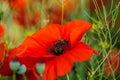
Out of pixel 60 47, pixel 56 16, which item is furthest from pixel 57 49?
pixel 56 16

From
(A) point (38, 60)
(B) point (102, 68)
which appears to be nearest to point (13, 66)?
(A) point (38, 60)

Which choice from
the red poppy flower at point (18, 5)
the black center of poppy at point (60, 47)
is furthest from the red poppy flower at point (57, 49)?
the red poppy flower at point (18, 5)

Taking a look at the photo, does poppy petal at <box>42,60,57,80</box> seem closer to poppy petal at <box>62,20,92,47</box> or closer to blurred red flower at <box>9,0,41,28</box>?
poppy petal at <box>62,20,92,47</box>

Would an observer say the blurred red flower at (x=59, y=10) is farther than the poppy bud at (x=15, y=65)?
Yes

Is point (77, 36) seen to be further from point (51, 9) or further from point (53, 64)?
point (51, 9)

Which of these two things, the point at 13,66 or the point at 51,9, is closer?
the point at 13,66

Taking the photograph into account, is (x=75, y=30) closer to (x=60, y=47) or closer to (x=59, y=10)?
(x=60, y=47)

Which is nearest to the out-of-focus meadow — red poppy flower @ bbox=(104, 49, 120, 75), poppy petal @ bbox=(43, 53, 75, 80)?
red poppy flower @ bbox=(104, 49, 120, 75)

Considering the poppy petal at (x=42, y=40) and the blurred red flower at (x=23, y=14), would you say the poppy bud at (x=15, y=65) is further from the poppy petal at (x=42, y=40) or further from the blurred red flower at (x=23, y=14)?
the blurred red flower at (x=23, y=14)
